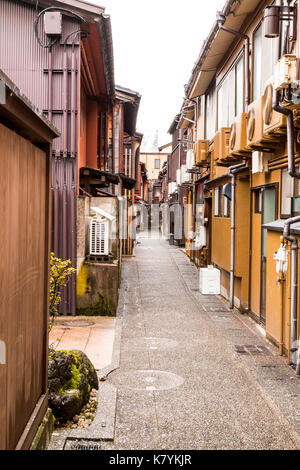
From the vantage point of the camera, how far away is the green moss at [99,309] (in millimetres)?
13305

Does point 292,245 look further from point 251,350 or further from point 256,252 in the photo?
point 256,252

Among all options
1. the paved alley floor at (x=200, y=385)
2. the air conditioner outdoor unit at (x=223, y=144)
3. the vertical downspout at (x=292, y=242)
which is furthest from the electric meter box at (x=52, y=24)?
the paved alley floor at (x=200, y=385)

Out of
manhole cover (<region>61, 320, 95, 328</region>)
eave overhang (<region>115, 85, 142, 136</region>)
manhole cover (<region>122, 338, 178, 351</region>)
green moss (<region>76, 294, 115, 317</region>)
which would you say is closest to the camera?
manhole cover (<region>122, 338, 178, 351</region>)

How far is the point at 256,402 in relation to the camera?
23.7 feet

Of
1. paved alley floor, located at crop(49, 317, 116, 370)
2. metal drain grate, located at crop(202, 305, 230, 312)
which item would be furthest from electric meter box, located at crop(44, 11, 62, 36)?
metal drain grate, located at crop(202, 305, 230, 312)

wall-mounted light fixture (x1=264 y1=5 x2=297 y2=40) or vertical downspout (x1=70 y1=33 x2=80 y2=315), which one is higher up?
wall-mounted light fixture (x1=264 y1=5 x2=297 y2=40)

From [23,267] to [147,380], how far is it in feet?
13.8

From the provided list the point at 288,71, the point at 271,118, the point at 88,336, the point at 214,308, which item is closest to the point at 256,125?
the point at 271,118

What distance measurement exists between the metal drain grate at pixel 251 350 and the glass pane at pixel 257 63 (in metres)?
6.04

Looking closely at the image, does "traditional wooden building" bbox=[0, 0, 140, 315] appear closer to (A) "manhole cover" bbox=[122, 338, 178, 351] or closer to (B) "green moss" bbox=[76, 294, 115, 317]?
(B) "green moss" bbox=[76, 294, 115, 317]

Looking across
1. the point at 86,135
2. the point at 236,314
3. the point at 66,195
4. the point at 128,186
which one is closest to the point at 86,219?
the point at 66,195

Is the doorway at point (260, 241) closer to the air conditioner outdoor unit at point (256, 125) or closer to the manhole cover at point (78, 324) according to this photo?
the air conditioner outdoor unit at point (256, 125)

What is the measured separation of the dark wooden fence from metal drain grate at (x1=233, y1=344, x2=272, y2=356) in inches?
201

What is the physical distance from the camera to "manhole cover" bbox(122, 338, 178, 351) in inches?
401
